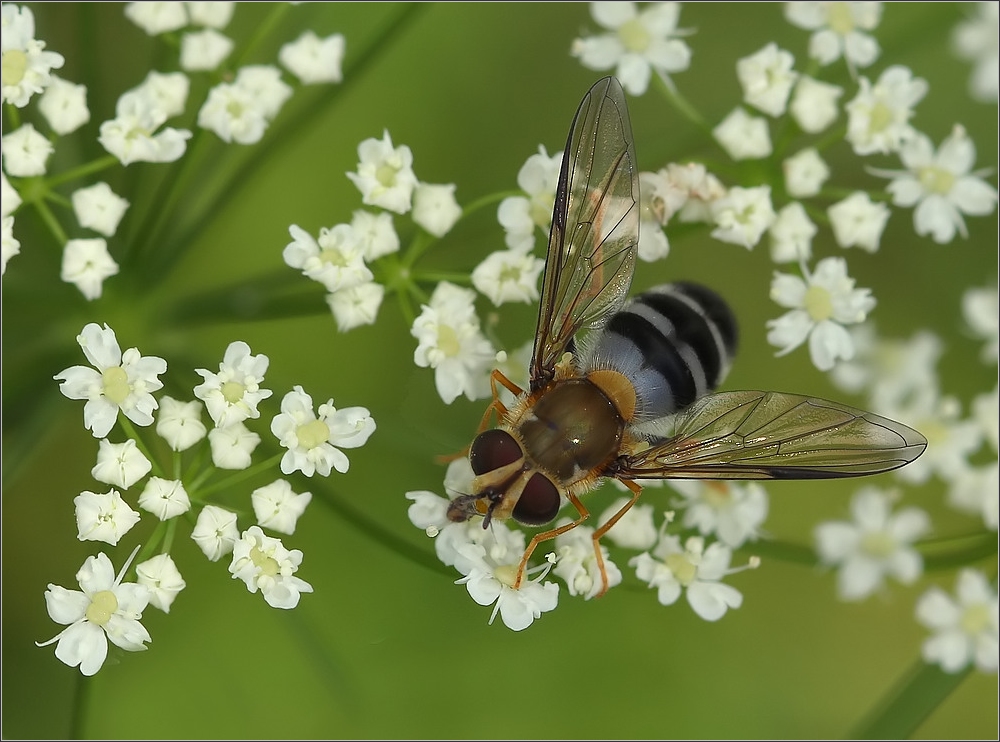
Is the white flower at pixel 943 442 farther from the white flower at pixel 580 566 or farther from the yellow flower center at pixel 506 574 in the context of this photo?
the yellow flower center at pixel 506 574

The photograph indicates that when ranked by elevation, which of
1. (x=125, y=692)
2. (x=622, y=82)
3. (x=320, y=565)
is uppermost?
(x=622, y=82)

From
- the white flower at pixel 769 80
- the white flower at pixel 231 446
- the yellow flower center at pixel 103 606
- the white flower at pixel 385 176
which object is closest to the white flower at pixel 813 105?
the white flower at pixel 769 80

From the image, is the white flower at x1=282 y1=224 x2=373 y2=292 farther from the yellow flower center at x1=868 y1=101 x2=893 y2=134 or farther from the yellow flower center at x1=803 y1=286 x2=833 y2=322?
the yellow flower center at x1=868 y1=101 x2=893 y2=134

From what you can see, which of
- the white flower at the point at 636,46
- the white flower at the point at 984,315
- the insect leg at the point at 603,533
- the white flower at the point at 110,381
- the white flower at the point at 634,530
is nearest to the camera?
the white flower at the point at 110,381

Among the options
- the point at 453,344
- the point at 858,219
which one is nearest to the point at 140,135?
the point at 453,344

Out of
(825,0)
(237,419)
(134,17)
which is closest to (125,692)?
(237,419)

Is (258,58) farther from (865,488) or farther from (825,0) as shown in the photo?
(865,488)
